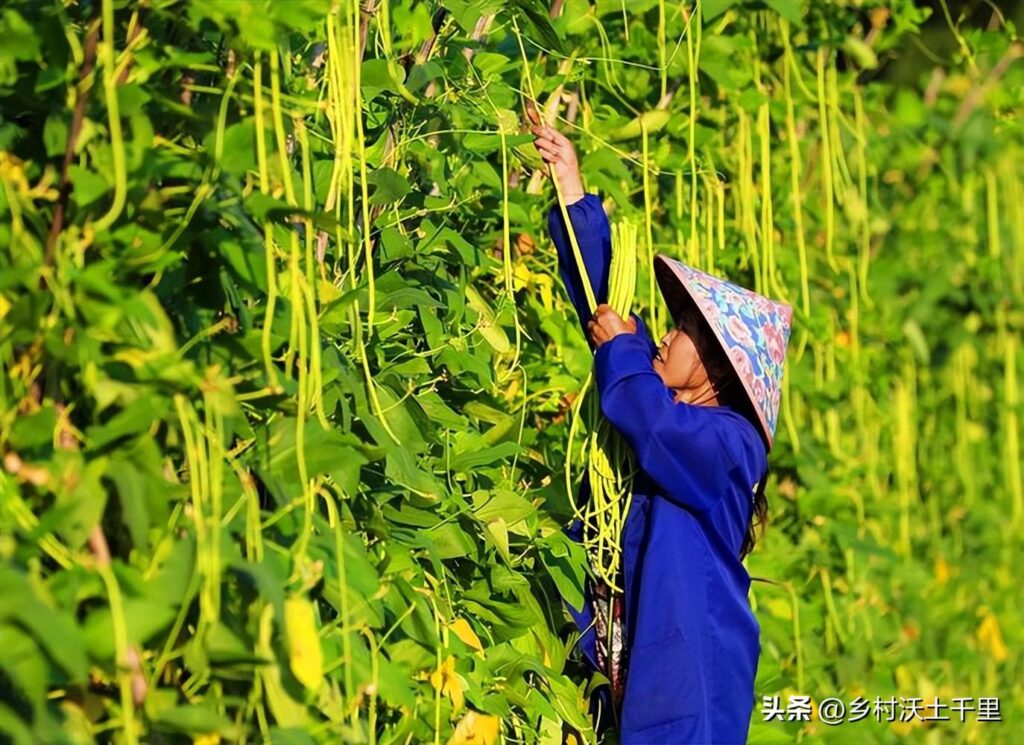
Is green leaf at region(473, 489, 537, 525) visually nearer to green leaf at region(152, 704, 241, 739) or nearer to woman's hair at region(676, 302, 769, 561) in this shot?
woman's hair at region(676, 302, 769, 561)

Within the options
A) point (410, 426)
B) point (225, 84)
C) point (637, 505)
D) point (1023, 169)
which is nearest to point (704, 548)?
point (637, 505)

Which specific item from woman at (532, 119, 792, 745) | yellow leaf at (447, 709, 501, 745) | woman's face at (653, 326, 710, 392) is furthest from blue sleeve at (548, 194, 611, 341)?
yellow leaf at (447, 709, 501, 745)

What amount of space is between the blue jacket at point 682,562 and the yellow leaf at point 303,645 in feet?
2.59

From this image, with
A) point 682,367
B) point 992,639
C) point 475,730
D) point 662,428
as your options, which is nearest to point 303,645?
point 475,730

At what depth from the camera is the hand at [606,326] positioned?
2.38 metres

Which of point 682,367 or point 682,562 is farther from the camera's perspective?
point 682,367

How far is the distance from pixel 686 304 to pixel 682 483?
357 millimetres

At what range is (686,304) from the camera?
8.45ft

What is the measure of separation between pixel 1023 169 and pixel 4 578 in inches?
154

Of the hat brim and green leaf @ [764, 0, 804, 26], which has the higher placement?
green leaf @ [764, 0, 804, 26]

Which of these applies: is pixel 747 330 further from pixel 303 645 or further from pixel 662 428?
pixel 303 645

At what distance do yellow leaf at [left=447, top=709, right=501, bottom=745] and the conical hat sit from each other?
0.58 meters

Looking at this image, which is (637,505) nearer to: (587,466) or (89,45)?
(587,466)

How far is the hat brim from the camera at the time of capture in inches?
94.2
